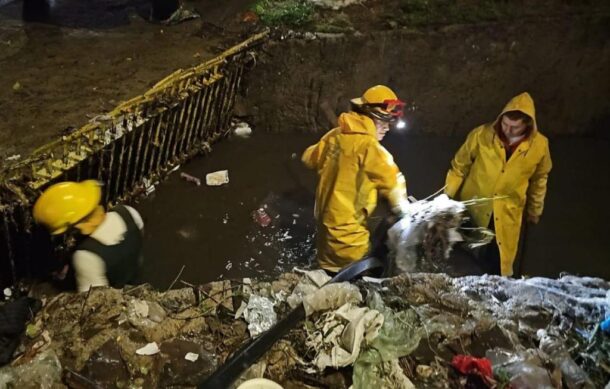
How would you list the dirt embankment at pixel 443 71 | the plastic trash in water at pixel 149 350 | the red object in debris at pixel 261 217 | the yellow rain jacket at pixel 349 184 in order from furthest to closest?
the dirt embankment at pixel 443 71 → the red object in debris at pixel 261 217 → the yellow rain jacket at pixel 349 184 → the plastic trash in water at pixel 149 350

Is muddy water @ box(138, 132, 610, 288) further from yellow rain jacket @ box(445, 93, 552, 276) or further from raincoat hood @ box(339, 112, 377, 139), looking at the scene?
raincoat hood @ box(339, 112, 377, 139)

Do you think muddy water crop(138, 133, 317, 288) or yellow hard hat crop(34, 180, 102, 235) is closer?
yellow hard hat crop(34, 180, 102, 235)

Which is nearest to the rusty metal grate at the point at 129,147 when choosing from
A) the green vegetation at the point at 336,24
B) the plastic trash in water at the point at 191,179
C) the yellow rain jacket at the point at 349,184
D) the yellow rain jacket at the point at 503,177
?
the plastic trash in water at the point at 191,179

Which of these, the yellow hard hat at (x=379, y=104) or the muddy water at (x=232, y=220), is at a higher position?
the yellow hard hat at (x=379, y=104)

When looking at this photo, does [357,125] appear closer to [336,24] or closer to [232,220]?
[232,220]

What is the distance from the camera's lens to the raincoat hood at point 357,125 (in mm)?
3738

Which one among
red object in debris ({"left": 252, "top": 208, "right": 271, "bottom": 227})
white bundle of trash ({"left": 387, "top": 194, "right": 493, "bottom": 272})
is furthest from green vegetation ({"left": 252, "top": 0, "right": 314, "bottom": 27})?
white bundle of trash ({"left": 387, "top": 194, "right": 493, "bottom": 272})

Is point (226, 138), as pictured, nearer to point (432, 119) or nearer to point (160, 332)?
point (432, 119)

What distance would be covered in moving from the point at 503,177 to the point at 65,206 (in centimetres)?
345

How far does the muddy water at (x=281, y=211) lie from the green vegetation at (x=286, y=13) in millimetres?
1712

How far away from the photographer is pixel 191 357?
9.54 ft

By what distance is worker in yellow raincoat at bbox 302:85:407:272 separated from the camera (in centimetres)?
373

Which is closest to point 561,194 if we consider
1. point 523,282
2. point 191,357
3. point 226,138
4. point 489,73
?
point 489,73

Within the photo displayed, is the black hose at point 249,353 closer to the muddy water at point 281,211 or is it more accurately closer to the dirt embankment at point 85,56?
the muddy water at point 281,211
